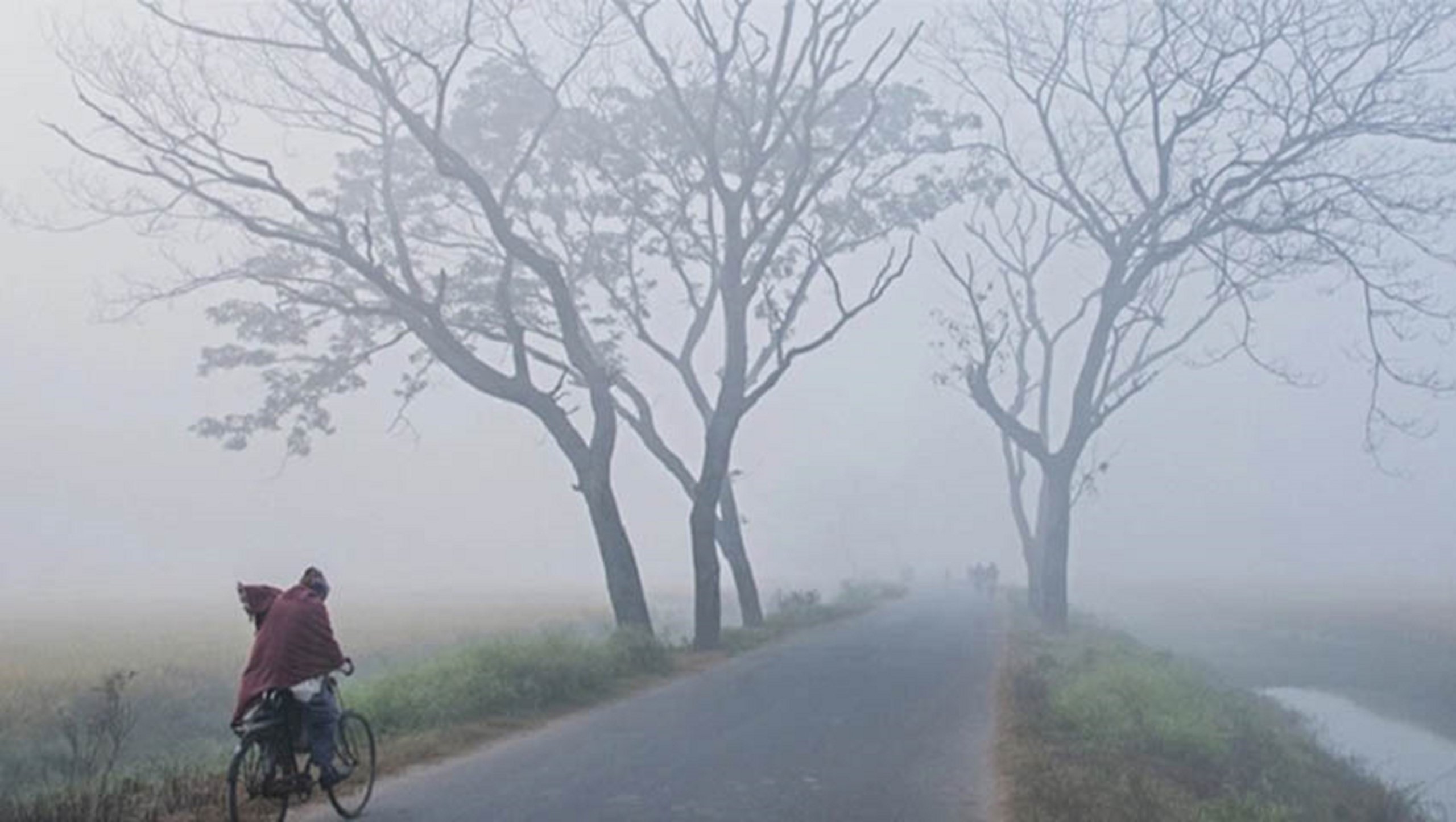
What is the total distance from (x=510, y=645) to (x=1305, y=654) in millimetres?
24170

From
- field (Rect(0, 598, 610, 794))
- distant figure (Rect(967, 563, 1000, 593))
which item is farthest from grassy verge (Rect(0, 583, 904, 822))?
distant figure (Rect(967, 563, 1000, 593))

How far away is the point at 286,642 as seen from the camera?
382 inches

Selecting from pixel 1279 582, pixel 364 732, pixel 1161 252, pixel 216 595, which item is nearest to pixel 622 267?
pixel 1161 252

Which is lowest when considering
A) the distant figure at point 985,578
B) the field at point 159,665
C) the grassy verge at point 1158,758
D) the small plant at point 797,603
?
the grassy verge at point 1158,758

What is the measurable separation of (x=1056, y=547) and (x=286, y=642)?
2601 cm

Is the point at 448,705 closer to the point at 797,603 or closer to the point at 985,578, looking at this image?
the point at 797,603

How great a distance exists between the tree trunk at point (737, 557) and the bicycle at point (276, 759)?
2183 cm

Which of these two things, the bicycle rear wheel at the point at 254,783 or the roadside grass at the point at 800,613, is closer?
the bicycle rear wheel at the point at 254,783

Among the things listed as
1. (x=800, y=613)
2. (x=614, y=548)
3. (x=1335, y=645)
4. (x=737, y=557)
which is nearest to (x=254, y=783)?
(x=614, y=548)

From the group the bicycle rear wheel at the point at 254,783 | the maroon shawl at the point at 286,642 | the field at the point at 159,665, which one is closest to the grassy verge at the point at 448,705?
the bicycle rear wheel at the point at 254,783

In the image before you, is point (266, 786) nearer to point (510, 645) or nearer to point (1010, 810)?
point (1010, 810)

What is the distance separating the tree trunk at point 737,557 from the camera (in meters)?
32.5

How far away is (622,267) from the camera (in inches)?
1231

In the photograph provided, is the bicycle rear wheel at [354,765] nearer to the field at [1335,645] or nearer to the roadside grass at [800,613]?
the roadside grass at [800,613]
